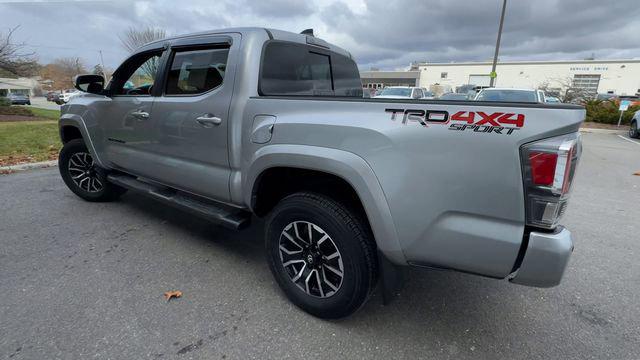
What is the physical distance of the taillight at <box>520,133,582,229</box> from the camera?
4.87 ft

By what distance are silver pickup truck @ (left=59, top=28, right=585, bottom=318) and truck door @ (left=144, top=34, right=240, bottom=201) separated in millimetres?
15

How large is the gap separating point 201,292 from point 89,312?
2.39 ft

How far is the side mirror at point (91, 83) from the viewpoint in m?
3.76

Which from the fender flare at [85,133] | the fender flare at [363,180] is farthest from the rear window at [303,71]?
the fender flare at [85,133]

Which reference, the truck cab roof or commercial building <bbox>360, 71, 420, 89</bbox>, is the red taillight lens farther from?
commercial building <bbox>360, 71, 420, 89</bbox>

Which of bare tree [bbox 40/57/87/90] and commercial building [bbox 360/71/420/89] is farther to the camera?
commercial building [bbox 360/71/420/89]

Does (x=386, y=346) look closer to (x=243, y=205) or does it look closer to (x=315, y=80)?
(x=243, y=205)

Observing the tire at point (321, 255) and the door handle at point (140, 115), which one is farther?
the door handle at point (140, 115)

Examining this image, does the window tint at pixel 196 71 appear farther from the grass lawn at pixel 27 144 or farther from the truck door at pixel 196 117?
the grass lawn at pixel 27 144

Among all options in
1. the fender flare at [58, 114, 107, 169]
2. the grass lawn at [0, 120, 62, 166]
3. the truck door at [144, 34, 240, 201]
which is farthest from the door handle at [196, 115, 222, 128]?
the grass lawn at [0, 120, 62, 166]

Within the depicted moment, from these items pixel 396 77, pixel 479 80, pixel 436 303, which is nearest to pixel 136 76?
pixel 436 303

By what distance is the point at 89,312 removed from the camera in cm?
232

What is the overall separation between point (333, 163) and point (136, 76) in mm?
2888

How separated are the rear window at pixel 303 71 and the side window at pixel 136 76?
4.91 ft
